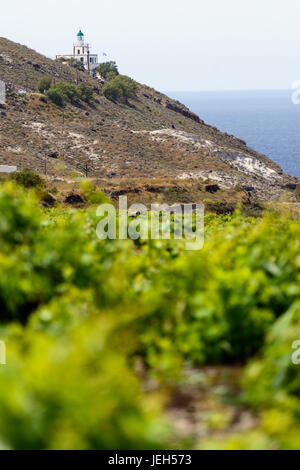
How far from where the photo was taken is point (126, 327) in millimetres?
2799

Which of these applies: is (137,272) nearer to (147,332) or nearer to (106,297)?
(106,297)

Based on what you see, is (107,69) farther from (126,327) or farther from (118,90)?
(126,327)

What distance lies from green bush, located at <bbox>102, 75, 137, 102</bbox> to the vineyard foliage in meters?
71.9

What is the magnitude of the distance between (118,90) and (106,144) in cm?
2373

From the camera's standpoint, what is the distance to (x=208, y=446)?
2.24 m

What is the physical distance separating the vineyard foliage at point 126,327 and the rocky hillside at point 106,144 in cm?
3792

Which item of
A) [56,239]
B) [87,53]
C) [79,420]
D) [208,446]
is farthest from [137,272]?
[87,53]

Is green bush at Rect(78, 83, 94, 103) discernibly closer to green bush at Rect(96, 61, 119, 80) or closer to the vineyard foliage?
green bush at Rect(96, 61, 119, 80)

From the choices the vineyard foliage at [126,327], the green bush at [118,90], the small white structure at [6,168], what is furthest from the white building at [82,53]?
the vineyard foliage at [126,327]

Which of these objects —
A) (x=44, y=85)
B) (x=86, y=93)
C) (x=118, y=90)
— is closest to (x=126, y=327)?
(x=44, y=85)

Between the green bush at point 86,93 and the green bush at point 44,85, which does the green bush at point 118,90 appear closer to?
the green bush at point 86,93

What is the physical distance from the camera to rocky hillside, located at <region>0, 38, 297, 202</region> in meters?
46.9

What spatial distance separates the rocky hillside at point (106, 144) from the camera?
46.9 meters

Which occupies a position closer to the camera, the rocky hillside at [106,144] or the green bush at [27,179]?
the green bush at [27,179]
